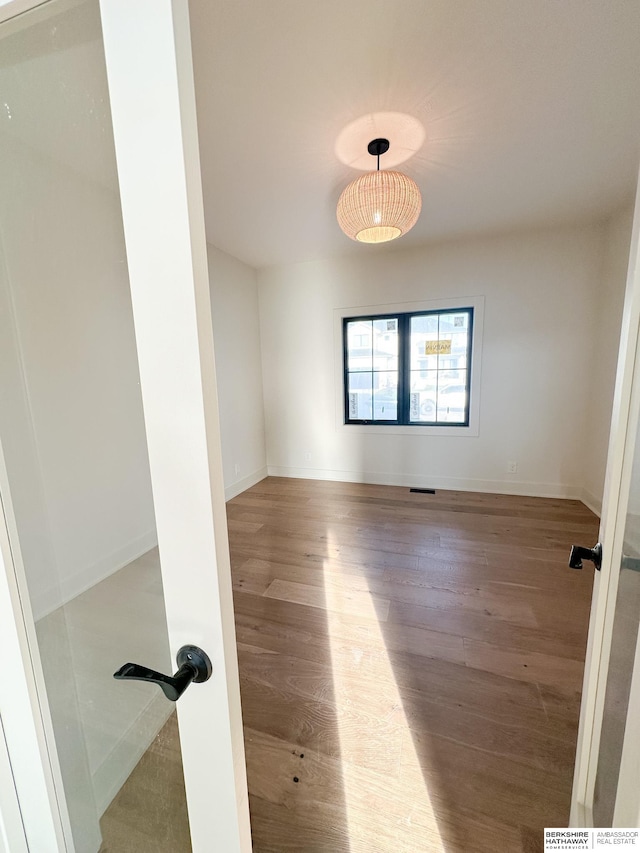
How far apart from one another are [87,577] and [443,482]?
141 inches

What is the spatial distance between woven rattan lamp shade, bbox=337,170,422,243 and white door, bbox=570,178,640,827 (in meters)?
1.44

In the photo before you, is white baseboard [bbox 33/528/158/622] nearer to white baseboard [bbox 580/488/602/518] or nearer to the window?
the window

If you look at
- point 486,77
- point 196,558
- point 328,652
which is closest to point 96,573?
point 196,558

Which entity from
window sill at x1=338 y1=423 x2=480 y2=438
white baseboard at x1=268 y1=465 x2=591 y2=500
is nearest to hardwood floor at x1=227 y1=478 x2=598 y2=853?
white baseboard at x1=268 y1=465 x2=591 y2=500

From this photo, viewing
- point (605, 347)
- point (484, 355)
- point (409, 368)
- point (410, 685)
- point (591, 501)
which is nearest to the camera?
point (410, 685)

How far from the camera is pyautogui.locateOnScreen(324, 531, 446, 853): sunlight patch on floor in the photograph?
92 cm

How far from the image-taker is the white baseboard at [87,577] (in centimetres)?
60

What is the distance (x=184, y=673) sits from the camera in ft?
1.41

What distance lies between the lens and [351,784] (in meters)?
1.03

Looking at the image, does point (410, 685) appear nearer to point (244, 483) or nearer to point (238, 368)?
point (244, 483)

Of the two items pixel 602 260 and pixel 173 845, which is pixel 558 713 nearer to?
pixel 173 845

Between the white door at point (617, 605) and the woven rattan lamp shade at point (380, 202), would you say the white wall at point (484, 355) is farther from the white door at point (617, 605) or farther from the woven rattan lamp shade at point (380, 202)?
the white door at point (617, 605)

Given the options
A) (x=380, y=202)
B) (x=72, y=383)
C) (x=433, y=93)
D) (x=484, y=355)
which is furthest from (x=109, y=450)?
(x=484, y=355)

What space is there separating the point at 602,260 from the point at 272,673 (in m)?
4.20
